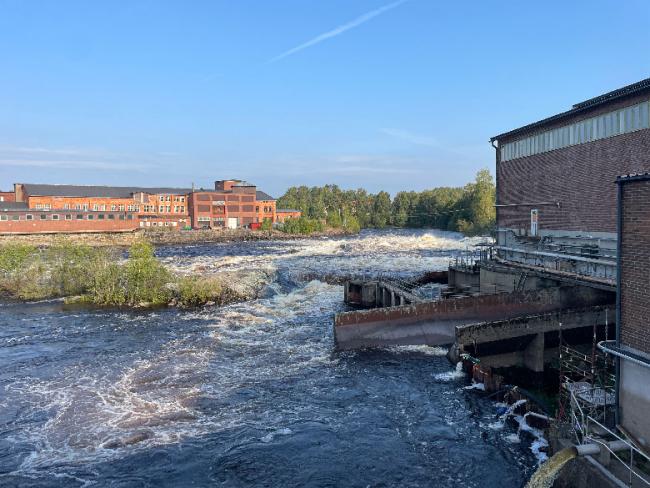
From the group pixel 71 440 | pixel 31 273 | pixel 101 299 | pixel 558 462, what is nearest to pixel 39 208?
pixel 31 273

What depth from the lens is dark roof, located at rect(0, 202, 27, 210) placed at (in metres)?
94.1

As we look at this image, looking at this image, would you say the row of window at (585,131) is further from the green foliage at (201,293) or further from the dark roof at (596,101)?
the green foliage at (201,293)

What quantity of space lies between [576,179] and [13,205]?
4014 inches

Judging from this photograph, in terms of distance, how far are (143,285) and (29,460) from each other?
883 inches

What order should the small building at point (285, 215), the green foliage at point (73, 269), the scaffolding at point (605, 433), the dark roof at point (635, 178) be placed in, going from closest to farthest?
the scaffolding at point (605, 433) → the dark roof at point (635, 178) → the green foliage at point (73, 269) → the small building at point (285, 215)

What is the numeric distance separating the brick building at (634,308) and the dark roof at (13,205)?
4092 inches

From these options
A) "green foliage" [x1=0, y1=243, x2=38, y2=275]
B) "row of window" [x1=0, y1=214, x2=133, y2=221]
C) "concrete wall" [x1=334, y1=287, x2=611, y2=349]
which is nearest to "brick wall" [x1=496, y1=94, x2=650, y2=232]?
"concrete wall" [x1=334, y1=287, x2=611, y2=349]

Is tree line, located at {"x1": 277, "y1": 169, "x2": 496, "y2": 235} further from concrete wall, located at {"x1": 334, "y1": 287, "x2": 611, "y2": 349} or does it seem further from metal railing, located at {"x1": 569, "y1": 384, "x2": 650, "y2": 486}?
metal railing, located at {"x1": 569, "y1": 384, "x2": 650, "y2": 486}

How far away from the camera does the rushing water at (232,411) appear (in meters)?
13.7

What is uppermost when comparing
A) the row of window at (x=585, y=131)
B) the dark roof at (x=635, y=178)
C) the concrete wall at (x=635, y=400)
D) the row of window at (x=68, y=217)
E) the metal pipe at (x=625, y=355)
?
the row of window at (x=585, y=131)

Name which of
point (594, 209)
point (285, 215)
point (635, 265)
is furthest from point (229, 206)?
point (635, 265)

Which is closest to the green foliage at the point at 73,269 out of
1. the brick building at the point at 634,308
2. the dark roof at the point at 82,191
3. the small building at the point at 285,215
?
the brick building at the point at 634,308

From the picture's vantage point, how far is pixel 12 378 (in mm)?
20906

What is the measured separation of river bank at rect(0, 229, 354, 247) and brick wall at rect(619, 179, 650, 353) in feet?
278
